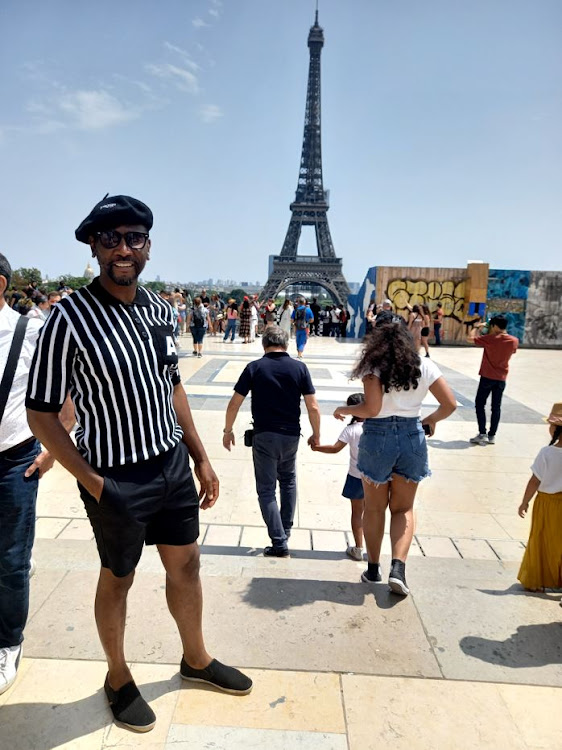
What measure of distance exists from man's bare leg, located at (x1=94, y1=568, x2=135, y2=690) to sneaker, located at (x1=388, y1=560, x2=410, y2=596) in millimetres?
1420

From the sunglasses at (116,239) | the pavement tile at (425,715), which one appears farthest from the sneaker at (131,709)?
the sunglasses at (116,239)

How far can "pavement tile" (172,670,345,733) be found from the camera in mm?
1945

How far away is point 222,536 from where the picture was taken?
394cm

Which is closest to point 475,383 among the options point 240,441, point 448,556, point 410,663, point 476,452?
point 476,452

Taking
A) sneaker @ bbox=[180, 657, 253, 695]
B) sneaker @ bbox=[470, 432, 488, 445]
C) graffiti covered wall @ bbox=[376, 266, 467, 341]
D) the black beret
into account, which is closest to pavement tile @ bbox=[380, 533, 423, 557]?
sneaker @ bbox=[180, 657, 253, 695]

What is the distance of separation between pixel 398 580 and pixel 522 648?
64 centimetres

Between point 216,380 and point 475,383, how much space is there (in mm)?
5106

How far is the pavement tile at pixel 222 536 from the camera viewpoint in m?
3.83

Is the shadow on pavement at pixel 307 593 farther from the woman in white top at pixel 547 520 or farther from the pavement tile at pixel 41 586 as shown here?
the pavement tile at pixel 41 586

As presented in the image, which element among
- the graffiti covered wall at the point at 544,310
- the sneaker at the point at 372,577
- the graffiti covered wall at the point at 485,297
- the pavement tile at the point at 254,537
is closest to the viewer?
the sneaker at the point at 372,577

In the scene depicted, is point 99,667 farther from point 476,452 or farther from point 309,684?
point 476,452

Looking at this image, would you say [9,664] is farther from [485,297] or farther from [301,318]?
[485,297]

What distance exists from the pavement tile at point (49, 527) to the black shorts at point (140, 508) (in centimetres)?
214

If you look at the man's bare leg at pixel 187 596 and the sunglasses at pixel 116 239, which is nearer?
the sunglasses at pixel 116 239
